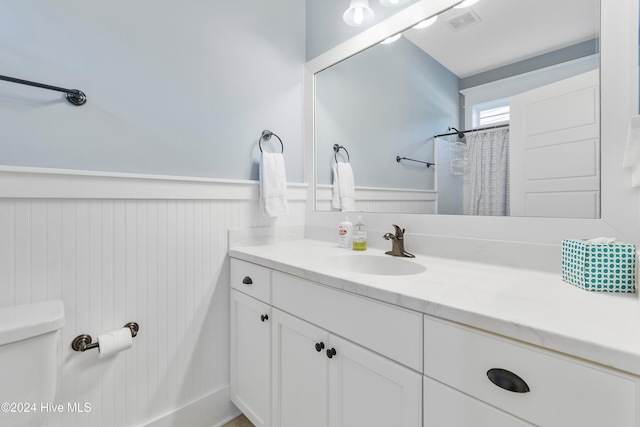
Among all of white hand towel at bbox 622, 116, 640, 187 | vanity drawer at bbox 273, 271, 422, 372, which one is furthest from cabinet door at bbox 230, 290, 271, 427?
white hand towel at bbox 622, 116, 640, 187

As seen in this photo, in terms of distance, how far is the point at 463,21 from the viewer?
116 cm

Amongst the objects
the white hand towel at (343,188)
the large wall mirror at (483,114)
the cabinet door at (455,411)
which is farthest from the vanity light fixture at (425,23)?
the cabinet door at (455,411)

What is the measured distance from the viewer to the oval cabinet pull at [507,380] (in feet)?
1.73

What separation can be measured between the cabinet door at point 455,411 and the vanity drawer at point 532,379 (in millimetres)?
13

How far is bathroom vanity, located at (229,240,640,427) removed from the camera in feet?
1.58

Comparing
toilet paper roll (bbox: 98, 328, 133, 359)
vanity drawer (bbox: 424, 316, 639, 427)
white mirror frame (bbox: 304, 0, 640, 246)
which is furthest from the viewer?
toilet paper roll (bbox: 98, 328, 133, 359)

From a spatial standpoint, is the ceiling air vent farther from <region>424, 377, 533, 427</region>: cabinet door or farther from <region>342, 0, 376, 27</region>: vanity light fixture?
<region>424, 377, 533, 427</region>: cabinet door

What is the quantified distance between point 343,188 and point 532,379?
48.8 inches

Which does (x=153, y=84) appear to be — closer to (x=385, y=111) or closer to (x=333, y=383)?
(x=385, y=111)

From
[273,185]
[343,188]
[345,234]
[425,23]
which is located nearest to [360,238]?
[345,234]

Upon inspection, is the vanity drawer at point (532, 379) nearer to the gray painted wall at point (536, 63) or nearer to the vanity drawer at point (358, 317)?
the vanity drawer at point (358, 317)

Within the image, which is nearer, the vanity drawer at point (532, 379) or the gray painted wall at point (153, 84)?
the vanity drawer at point (532, 379)

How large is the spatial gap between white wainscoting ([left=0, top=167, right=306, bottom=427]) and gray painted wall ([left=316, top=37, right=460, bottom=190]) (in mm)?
626

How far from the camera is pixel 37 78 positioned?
3.17ft
